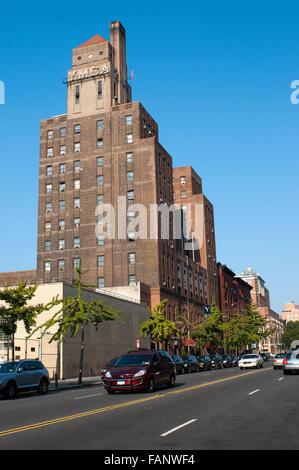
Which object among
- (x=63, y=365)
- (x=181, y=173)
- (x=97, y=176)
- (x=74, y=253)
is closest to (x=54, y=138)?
(x=97, y=176)

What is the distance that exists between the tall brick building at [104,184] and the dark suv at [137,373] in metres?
45.9

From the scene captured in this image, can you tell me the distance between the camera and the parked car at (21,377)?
21.1 metres

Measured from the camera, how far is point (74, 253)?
74.9 m

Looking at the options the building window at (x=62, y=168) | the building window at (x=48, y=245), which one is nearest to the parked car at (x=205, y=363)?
the building window at (x=48, y=245)

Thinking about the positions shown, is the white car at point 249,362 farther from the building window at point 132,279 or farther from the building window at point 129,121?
the building window at point 129,121

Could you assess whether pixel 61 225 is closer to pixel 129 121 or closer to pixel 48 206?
pixel 48 206

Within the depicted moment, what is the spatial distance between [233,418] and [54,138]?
241 ft

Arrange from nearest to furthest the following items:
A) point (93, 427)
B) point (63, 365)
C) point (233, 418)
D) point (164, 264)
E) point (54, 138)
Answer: point (93, 427) → point (233, 418) → point (63, 365) → point (164, 264) → point (54, 138)

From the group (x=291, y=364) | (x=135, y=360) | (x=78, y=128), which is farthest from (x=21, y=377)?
(x=78, y=128)

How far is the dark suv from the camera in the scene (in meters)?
19.8

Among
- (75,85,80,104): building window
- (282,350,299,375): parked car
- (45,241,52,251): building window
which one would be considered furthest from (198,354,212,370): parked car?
(75,85,80,104): building window

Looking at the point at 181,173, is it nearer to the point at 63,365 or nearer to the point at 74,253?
the point at 74,253

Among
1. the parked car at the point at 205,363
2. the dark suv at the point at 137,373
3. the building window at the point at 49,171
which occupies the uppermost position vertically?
the building window at the point at 49,171

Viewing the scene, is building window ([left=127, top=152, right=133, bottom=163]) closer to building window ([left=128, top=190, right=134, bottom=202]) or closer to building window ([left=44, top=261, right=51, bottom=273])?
building window ([left=128, top=190, right=134, bottom=202])
